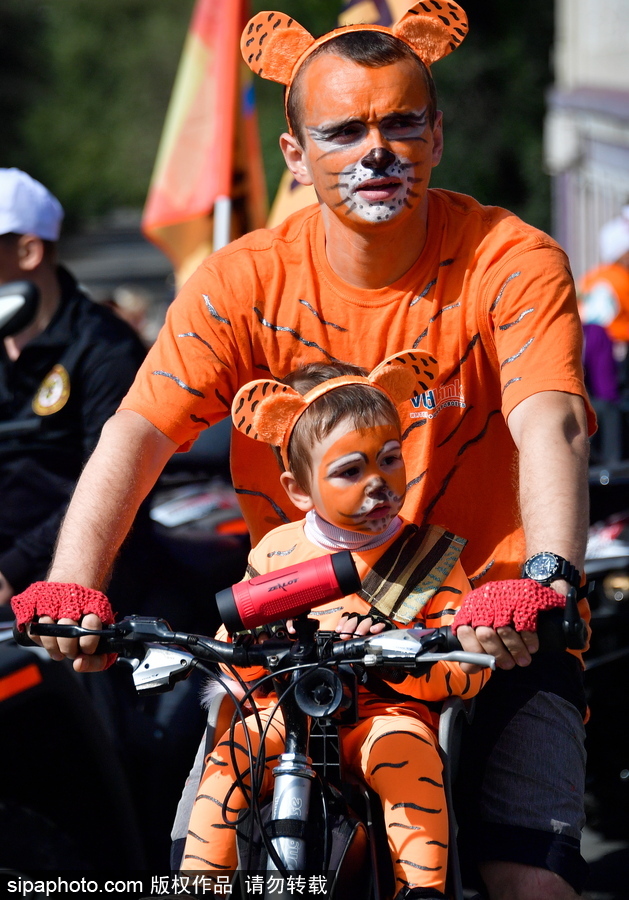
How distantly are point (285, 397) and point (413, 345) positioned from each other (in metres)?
0.46

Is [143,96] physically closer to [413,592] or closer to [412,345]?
[412,345]

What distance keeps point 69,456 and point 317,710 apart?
2005mm

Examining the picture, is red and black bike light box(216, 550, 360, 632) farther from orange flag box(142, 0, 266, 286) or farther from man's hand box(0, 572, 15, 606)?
orange flag box(142, 0, 266, 286)

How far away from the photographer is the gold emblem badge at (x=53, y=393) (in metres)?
4.00

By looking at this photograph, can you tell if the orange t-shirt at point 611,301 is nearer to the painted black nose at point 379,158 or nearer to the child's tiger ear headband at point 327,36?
the child's tiger ear headband at point 327,36

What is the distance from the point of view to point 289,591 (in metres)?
2.21

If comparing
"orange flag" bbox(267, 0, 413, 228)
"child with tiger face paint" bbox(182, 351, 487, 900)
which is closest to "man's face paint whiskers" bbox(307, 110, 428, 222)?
"child with tiger face paint" bbox(182, 351, 487, 900)

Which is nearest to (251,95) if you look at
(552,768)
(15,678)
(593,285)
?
(593,285)

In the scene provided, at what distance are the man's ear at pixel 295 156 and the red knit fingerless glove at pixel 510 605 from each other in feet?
4.11

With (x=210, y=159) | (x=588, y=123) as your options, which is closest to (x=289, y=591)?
(x=210, y=159)

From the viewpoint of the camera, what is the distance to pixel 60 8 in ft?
222

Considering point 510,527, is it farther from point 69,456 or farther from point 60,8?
point 60,8

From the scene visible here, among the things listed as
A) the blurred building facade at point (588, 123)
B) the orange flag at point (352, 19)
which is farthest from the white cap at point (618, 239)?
the blurred building facade at point (588, 123)

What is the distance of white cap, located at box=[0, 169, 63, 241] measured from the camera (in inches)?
168
